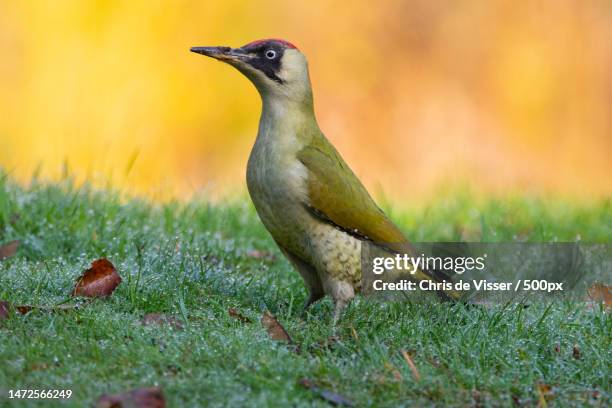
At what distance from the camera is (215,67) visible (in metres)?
11.4

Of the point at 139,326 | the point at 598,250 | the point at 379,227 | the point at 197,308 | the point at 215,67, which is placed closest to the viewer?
the point at 139,326

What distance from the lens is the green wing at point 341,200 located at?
454cm

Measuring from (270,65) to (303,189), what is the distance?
0.63 m

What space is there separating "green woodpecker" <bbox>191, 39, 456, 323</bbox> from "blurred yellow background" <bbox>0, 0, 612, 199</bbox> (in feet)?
18.8

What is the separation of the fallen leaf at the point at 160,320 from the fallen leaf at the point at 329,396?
726 millimetres

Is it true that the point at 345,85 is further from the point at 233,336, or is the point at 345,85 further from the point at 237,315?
the point at 233,336

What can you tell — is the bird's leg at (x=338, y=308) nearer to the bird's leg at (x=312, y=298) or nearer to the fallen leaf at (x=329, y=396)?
the bird's leg at (x=312, y=298)

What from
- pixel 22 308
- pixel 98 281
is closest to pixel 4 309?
pixel 22 308

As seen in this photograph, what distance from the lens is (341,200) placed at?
4621 millimetres

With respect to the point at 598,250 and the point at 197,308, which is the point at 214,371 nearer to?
the point at 197,308

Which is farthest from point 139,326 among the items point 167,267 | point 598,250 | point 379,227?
point 598,250

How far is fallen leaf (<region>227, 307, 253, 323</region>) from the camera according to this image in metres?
4.20

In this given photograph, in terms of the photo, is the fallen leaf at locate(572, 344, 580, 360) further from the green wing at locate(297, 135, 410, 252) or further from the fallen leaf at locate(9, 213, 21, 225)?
the fallen leaf at locate(9, 213, 21, 225)

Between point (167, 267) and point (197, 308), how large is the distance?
54 centimetres
